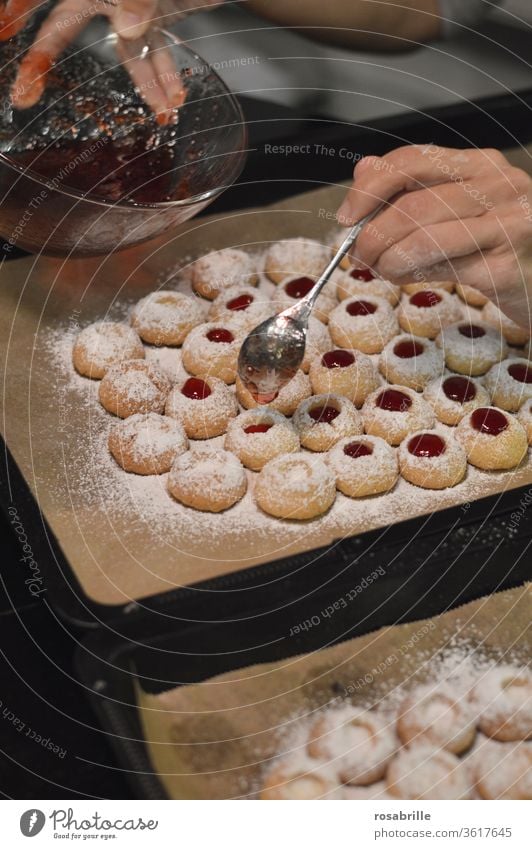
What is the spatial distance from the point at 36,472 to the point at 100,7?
0.81 m

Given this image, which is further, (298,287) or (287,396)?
(298,287)

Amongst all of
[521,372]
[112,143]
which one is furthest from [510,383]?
[112,143]

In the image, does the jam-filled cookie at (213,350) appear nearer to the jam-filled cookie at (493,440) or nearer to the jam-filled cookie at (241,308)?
the jam-filled cookie at (241,308)

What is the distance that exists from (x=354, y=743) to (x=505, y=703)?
20cm

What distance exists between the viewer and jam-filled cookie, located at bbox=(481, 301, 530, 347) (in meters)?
1.59

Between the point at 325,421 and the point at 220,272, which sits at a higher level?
the point at 220,272

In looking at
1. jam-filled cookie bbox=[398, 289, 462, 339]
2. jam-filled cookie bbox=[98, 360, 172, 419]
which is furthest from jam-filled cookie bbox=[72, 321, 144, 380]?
jam-filled cookie bbox=[398, 289, 462, 339]

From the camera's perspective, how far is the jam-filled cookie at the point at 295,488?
1.28m

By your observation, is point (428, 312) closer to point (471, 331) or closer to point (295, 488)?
point (471, 331)

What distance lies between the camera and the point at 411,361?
1524mm

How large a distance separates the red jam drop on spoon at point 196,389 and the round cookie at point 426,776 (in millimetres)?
602

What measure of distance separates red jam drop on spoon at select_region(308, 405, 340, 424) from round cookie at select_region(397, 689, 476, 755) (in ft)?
1.41
